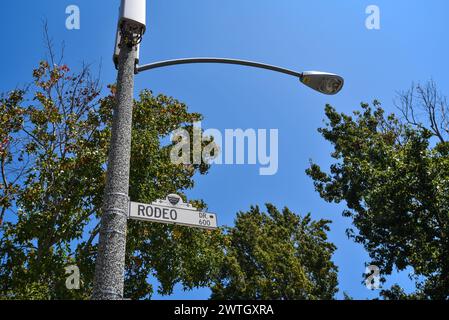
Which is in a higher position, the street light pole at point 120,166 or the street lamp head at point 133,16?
the street lamp head at point 133,16

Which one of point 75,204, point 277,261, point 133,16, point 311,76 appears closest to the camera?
point 133,16

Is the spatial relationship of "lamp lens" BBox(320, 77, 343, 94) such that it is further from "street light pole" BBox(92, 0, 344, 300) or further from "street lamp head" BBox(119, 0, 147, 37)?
"street lamp head" BBox(119, 0, 147, 37)

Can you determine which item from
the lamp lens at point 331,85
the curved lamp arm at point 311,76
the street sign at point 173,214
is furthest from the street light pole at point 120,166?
the lamp lens at point 331,85

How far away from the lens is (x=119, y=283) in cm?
373

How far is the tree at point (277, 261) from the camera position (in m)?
33.1

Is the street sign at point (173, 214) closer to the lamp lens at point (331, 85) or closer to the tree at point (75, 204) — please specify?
the lamp lens at point (331, 85)

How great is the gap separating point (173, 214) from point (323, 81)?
8.99ft

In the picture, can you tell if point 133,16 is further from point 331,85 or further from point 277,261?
point 277,261

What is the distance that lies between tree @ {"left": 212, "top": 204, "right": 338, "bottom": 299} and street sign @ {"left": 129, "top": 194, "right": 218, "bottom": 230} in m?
29.0

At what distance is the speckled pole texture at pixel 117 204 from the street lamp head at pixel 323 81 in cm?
242

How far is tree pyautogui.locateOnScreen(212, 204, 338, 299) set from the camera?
3309 centimetres

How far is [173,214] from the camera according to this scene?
453 cm

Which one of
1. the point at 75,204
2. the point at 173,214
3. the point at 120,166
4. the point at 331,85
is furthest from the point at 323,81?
the point at 75,204

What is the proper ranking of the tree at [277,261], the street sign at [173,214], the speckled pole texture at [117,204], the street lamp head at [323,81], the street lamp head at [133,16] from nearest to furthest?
the speckled pole texture at [117,204], the street sign at [173,214], the street lamp head at [133,16], the street lamp head at [323,81], the tree at [277,261]
